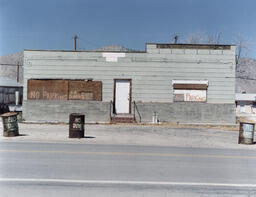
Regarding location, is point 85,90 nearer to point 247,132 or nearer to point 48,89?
point 48,89

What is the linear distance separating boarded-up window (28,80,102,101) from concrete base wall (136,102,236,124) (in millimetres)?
4160

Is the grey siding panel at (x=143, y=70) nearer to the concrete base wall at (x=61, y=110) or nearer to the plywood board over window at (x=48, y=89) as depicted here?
the plywood board over window at (x=48, y=89)

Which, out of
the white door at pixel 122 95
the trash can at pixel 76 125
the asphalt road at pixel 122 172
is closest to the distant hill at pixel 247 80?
the white door at pixel 122 95

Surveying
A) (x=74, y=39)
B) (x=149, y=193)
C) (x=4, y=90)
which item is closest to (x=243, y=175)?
(x=149, y=193)

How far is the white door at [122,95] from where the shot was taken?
78.4ft

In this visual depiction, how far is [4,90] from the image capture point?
127 ft

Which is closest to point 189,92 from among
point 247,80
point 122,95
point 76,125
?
point 122,95

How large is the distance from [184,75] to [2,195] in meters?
19.2

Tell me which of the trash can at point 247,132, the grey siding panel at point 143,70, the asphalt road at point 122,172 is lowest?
the asphalt road at point 122,172

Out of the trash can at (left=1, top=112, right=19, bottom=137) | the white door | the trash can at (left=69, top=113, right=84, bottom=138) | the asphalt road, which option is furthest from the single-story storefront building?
the asphalt road

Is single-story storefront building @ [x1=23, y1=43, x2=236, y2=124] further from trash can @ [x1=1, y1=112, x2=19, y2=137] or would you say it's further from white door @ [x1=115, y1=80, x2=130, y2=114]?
trash can @ [x1=1, y1=112, x2=19, y2=137]

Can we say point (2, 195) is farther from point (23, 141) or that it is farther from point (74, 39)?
point (74, 39)

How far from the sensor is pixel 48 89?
24.0 m

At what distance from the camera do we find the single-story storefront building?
78.0 ft
